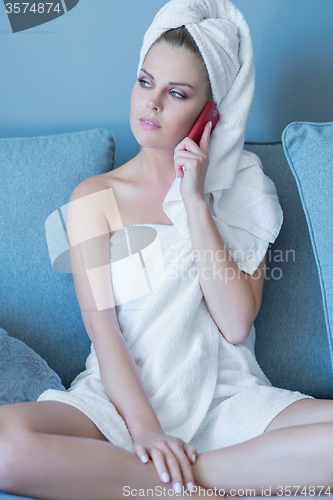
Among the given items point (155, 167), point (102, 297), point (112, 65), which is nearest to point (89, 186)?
point (155, 167)

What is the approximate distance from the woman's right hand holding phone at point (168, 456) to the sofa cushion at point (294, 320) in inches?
18.0

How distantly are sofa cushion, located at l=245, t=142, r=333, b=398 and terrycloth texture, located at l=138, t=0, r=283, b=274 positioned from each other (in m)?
0.12

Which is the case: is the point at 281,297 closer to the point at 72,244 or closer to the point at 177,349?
the point at 177,349

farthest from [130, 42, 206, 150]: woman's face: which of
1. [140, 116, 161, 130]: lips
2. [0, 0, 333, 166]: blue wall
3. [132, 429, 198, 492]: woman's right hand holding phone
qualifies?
[132, 429, 198, 492]: woman's right hand holding phone

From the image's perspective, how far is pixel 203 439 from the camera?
1025 mm

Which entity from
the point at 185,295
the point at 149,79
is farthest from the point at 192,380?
the point at 149,79

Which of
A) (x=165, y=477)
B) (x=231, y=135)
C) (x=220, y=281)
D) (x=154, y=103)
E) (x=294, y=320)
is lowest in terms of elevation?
(x=294, y=320)

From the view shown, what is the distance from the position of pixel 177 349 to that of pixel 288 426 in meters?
0.30

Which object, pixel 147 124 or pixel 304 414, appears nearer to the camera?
pixel 304 414

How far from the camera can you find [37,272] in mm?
→ 1253

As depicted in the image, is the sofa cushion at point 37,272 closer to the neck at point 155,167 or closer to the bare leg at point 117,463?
the neck at point 155,167

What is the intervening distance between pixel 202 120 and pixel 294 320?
592 millimetres

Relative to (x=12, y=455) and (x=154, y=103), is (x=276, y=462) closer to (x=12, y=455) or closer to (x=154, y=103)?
(x=12, y=455)

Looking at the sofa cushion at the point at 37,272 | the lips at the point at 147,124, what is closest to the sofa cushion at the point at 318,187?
the lips at the point at 147,124
